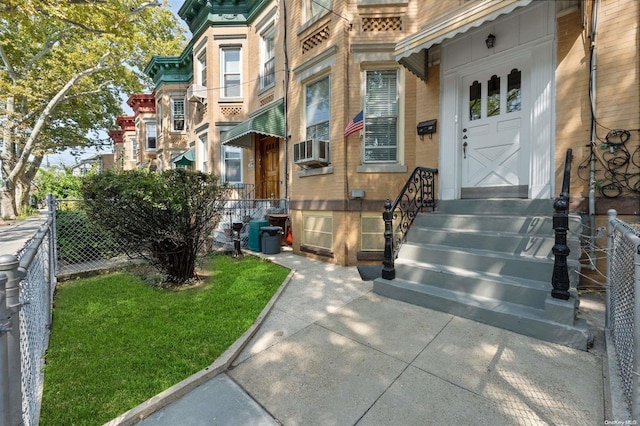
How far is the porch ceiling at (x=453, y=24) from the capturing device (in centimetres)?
421

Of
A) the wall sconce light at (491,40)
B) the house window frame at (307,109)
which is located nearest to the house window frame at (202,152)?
the house window frame at (307,109)

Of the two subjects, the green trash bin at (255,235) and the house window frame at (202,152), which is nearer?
the green trash bin at (255,235)

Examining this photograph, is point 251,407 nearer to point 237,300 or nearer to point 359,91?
point 237,300

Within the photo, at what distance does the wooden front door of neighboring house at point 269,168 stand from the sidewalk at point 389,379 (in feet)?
24.3

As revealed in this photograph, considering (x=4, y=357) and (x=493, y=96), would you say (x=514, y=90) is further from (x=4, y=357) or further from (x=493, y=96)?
(x=4, y=357)

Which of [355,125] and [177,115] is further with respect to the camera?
[177,115]

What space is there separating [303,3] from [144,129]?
19351 millimetres

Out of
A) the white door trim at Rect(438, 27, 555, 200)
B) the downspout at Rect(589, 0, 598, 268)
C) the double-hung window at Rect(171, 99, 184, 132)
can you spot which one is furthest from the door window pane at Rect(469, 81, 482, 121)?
the double-hung window at Rect(171, 99, 184, 132)

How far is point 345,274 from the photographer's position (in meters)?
6.09

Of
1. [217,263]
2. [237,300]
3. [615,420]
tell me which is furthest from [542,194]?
[217,263]

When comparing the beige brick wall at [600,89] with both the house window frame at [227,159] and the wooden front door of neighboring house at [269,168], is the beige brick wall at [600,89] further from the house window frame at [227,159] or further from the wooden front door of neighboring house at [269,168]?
the house window frame at [227,159]

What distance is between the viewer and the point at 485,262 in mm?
4273

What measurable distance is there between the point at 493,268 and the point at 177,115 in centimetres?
1838

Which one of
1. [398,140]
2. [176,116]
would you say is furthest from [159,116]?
[398,140]
